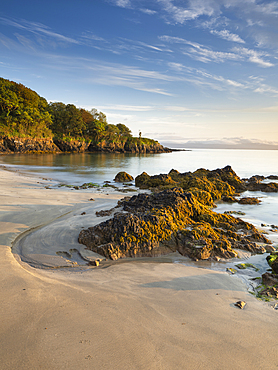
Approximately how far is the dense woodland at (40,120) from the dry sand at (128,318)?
52.1m

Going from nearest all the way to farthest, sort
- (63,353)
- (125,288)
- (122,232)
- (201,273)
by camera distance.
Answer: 1. (63,353)
2. (125,288)
3. (201,273)
4. (122,232)

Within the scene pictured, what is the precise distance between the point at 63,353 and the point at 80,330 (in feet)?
0.95

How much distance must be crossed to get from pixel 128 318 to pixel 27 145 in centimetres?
5729

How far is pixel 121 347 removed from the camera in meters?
2.05

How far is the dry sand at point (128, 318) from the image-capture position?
1941 millimetres

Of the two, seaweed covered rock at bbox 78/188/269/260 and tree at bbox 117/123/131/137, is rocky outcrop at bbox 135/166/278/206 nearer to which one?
seaweed covered rock at bbox 78/188/269/260

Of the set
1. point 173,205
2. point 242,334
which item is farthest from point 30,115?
point 242,334

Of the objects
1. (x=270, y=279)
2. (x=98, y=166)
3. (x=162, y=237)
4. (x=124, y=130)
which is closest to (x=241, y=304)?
(x=270, y=279)

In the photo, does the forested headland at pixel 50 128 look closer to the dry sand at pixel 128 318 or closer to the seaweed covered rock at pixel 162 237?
the seaweed covered rock at pixel 162 237

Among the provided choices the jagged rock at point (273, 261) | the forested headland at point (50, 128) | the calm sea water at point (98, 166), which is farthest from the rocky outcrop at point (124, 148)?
the jagged rock at point (273, 261)

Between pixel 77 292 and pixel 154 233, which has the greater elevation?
pixel 154 233

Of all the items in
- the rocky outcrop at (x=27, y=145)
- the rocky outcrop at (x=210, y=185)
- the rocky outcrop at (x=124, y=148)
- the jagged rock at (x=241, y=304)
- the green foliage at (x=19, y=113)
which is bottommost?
the jagged rock at (x=241, y=304)

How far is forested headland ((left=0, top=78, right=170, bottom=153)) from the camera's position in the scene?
4800cm

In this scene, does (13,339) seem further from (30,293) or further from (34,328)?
(30,293)
